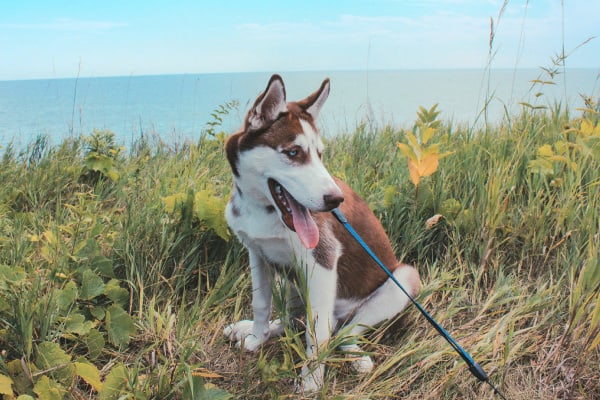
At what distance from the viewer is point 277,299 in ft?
6.34

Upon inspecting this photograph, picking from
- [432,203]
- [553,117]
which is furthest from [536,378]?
[553,117]

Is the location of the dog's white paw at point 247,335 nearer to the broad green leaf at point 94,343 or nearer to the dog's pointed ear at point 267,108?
the broad green leaf at point 94,343

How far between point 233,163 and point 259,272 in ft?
1.76

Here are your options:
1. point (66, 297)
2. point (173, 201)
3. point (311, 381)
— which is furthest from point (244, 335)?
point (173, 201)

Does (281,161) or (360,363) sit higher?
(281,161)

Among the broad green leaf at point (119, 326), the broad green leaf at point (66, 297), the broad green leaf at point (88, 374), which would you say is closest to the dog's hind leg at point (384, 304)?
the broad green leaf at point (119, 326)

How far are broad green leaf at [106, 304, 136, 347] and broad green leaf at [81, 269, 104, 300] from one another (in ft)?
0.34

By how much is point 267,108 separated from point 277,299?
0.73m

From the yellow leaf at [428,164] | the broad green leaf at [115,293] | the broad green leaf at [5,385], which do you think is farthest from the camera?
the yellow leaf at [428,164]

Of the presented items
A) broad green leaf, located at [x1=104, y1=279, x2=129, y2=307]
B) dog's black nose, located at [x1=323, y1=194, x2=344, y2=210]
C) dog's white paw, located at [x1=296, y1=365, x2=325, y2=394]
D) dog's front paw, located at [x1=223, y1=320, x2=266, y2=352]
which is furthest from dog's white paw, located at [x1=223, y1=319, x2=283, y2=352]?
dog's black nose, located at [x1=323, y1=194, x2=344, y2=210]

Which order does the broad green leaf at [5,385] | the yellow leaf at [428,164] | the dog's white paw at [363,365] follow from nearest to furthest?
the broad green leaf at [5,385] → the dog's white paw at [363,365] → the yellow leaf at [428,164]

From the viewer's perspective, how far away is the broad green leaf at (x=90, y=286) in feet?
7.14

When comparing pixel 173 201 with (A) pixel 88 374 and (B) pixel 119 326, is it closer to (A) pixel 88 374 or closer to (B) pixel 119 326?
(B) pixel 119 326

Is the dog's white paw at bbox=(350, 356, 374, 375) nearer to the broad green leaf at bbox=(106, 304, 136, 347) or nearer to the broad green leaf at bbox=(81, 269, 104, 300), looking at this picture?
the broad green leaf at bbox=(106, 304, 136, 347)
